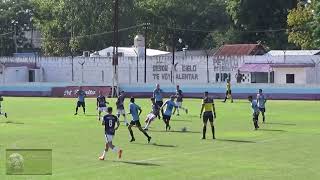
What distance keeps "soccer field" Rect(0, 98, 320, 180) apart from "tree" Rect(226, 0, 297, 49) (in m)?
55.1

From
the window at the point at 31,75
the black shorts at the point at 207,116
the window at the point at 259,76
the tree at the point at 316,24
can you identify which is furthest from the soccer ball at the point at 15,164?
the window at the point at 31,75

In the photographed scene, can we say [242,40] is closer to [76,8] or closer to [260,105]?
[76,8]

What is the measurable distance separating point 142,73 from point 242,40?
27.2m

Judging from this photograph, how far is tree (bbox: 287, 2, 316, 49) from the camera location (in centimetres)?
7776

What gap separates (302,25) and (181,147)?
57618mm

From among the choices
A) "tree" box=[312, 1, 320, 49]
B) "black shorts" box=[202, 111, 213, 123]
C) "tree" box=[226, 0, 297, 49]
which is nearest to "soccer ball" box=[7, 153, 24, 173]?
"black shorts" box=[202, 111, 213, 123]

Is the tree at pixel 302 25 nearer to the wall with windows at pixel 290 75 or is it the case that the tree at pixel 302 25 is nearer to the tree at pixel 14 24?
the wall with windows at pixel 290 75

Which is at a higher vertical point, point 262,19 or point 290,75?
point 262,19

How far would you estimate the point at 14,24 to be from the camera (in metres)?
128

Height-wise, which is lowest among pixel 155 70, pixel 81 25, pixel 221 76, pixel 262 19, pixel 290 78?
pixel 290 78

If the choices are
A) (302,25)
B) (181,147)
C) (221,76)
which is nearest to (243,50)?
(302,25)

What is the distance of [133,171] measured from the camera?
1897 cm

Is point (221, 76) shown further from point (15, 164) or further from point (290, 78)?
point (15, 164)

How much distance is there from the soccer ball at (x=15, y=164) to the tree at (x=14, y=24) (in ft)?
352
